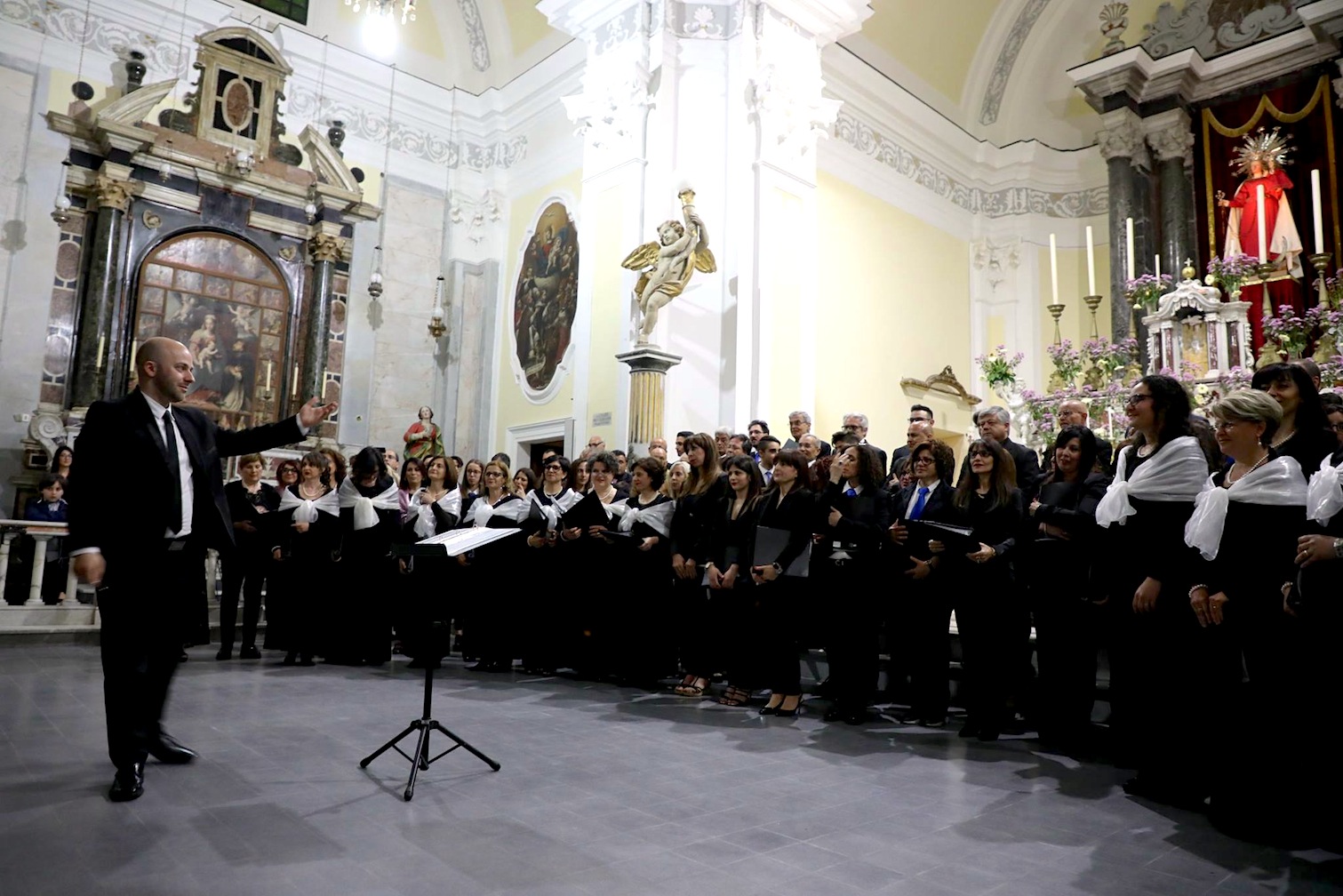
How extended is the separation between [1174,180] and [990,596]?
11.3 meters

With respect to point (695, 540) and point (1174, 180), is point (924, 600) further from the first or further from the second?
point (1174, 180)

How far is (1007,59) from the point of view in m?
15.2

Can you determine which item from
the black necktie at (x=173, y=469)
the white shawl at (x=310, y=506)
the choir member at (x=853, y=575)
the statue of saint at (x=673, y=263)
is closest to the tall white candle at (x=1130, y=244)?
the statue of saint at (x=673, y=263)

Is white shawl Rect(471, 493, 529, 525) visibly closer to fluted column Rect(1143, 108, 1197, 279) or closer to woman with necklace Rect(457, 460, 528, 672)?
woman with necklace Rect(457, 460, 528, 672)

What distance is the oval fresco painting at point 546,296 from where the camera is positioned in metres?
12.4

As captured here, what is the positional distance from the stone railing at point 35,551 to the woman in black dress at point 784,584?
554cm

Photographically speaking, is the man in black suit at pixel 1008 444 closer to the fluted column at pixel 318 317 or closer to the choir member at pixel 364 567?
the choir member at pixel 364 567

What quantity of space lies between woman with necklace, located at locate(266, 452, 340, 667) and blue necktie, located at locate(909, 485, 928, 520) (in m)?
4.14

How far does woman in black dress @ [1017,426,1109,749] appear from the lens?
4.38 metres

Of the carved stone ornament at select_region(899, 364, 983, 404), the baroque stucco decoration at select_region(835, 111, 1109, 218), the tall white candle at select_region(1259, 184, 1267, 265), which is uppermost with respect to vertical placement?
the baroque stucco decoration at select_region(835, 111, 1109, 218)

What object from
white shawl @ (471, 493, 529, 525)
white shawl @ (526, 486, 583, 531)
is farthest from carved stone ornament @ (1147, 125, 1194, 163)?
white shawl @ (471, 493, 529, 525)

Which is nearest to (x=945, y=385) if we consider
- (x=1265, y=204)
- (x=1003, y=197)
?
(x=1003, y=197)

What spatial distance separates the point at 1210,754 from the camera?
3.42 meters

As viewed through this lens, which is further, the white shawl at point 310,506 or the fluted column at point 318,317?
the fluted column at point 318,317
